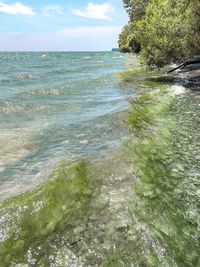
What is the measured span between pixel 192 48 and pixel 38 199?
81.6 ft

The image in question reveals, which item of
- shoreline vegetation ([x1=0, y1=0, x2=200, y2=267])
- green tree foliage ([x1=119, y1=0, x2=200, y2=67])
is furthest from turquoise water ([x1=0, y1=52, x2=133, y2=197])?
green tree foliage ([x1=119, y1=0, x2=200, y2=67])

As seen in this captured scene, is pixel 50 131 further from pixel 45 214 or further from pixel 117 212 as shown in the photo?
pixel 117 212

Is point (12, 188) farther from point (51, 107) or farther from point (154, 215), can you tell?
point (51, 107)

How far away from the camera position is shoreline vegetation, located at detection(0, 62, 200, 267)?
534cm

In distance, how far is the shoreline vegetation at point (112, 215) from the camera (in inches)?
210

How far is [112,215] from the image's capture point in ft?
21.0

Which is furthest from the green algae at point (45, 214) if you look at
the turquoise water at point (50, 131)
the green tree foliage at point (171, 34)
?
the green tree foliage at point (171, 34)

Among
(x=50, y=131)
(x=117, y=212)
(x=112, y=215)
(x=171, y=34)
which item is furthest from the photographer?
(x=171, y=34)

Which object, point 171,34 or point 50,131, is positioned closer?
point 50,131

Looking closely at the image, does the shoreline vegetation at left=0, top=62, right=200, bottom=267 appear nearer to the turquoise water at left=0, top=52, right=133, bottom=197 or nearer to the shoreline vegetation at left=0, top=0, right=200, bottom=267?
the shoreline vegetation at left=0, top=0, right=200, bottom=267

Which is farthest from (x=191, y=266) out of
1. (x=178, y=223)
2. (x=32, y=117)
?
(x=32, y=117)

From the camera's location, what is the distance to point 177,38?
28.2m

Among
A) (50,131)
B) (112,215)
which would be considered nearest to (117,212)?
(112,215)

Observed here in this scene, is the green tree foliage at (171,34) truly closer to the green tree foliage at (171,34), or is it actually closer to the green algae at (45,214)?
the green tree foliage at (171,34)
